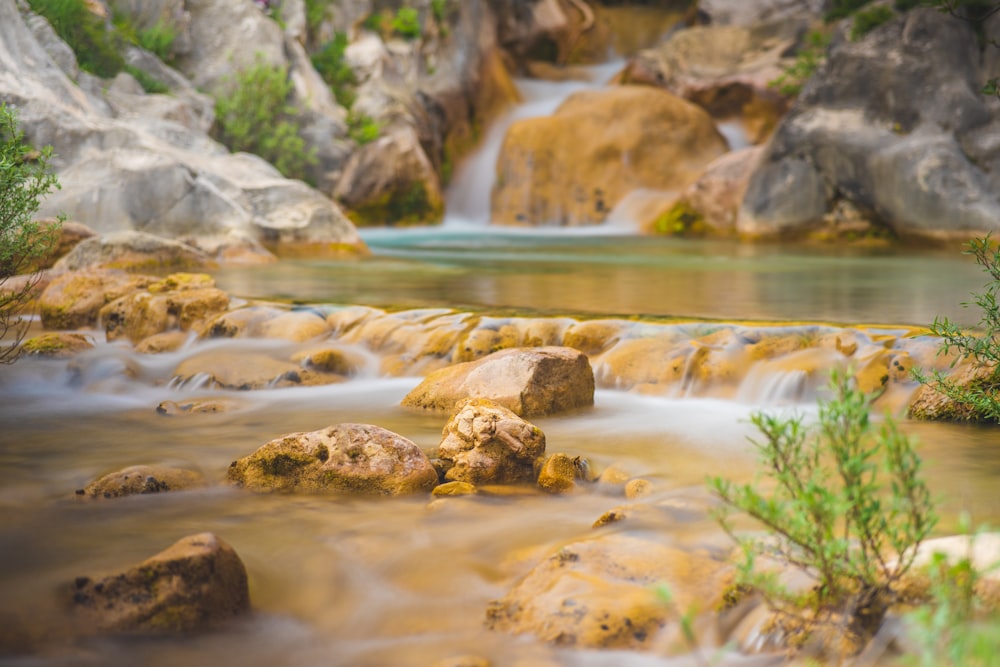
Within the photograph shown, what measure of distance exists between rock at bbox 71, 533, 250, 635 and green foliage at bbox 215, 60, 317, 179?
49.4 ft

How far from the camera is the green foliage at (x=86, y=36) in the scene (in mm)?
13930

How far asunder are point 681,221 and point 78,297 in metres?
12.9

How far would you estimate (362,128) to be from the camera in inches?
758

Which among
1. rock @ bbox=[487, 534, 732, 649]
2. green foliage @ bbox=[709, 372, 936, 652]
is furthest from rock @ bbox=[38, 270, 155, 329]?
green foliage @ bbox=[709, 372, 936, 652]

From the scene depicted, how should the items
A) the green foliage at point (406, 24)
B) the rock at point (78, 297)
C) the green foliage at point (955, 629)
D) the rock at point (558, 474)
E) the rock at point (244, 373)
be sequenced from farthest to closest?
the green foliage at point (406, 24), the rock at point (78, 297), the rock at point (244, 373), the rock at point (558, 474), the green foliage at point (955, 629)

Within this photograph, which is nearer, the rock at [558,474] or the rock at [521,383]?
the rock at [558,474]

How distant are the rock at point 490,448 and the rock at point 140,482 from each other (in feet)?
3.92

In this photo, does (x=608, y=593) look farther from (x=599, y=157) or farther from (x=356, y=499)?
(x=599, y=157)

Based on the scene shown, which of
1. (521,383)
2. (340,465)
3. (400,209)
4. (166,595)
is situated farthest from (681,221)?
(166,595)

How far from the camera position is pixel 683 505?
12.1 feet

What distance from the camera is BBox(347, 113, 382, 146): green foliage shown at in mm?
18922

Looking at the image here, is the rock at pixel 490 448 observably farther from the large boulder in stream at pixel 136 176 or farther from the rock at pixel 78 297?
the large boulder in stream at pixel 136 176

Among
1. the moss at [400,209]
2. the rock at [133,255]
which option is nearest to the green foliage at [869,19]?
the moss at [400,209]

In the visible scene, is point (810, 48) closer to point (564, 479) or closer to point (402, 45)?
point (402, 45)
